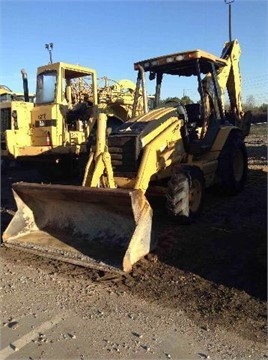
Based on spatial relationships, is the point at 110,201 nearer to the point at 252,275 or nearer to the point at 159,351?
the point at 252,275

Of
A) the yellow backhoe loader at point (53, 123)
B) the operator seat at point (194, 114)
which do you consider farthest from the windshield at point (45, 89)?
the operator seat at point (194, 114)

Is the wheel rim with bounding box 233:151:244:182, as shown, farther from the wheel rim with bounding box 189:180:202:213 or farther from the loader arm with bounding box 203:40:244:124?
the wheel rim with bounding box 189:180:202:213

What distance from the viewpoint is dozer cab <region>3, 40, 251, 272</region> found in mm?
5305

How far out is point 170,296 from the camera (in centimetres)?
430

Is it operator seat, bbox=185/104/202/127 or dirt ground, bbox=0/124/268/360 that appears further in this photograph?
operator seat, bbox=185/104/202/127

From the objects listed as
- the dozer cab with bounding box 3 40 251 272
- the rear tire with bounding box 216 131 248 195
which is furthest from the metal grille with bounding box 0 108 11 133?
the rear tire with bounding box 216 131 248 195

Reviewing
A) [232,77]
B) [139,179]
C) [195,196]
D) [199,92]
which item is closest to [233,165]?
[199,92]

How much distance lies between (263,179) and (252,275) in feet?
17.3

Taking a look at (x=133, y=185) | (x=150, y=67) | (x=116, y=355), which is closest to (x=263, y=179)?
(x=150, y=67)

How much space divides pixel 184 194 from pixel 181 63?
2516mm

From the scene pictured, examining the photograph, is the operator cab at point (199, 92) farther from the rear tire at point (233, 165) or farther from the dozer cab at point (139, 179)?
the rear tire at point (233, 165)

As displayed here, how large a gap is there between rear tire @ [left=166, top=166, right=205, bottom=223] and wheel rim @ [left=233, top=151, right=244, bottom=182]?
67.3 inches

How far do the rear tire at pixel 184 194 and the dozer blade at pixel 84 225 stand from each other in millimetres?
875

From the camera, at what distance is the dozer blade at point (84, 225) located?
16.6ft
